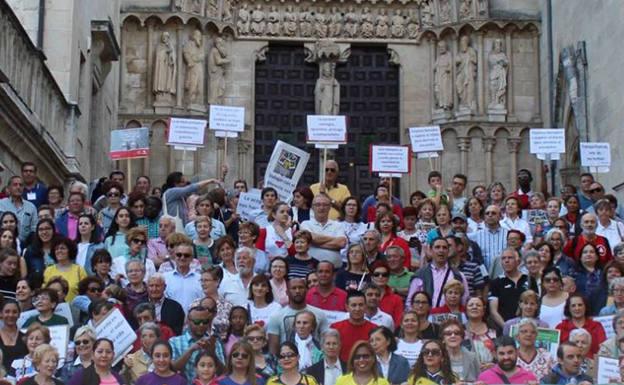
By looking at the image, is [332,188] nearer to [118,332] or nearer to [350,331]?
[350,331]

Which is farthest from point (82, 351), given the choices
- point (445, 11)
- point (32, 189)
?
point (445, 11)

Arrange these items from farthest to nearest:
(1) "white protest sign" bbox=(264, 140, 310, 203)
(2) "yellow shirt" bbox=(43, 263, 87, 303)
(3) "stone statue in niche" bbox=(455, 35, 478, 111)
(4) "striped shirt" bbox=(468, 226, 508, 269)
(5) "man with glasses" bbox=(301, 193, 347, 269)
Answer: (3) "stone statue in niche" bbox=(455, 35, 478, 111) → (1) "white protest sign" bbox=(264, 140, 310, 203) → (4) "striped shirt" bbox=(468, 226, 508, 269) → (5) "man with glasses" bbox=(301, 193, 347, 269) → (2) "yellow shirt" bbox=(43, 263, 87, 303)

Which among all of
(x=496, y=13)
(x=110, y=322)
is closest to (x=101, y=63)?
(x=496, y=13)

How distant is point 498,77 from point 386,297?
1536 cm

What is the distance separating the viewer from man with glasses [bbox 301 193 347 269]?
1360cm

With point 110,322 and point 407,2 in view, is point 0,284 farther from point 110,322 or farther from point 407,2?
point 407,2

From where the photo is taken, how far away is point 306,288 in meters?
11.7

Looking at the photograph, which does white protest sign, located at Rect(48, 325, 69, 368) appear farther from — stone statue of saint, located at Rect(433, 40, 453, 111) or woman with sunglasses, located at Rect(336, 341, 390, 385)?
stone statue of saint, located at Rect(433, 40, 453, 111)

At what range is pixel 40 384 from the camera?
978cm

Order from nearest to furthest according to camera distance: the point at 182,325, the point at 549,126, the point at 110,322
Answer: the point at 110,322 < the point at 182,325 < the point at 549,126

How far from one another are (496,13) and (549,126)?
9.84 ft

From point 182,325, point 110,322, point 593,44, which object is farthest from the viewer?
point 593,44

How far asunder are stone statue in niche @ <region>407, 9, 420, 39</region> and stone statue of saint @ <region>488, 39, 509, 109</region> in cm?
→ 184

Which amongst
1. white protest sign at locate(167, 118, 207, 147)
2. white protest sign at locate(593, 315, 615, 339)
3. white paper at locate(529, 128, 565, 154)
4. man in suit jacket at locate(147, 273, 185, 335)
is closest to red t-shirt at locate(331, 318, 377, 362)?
man in suit jacket at locate(147, 273, 185, 335)
